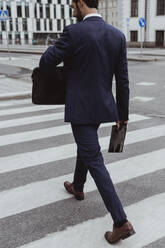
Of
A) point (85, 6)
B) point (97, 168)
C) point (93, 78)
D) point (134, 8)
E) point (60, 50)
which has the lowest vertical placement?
point (97, 168)

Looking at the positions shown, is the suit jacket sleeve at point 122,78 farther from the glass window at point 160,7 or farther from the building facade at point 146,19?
the glass window at point 160,7

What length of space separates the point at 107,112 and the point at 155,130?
3882mm

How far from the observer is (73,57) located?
2.73 metres

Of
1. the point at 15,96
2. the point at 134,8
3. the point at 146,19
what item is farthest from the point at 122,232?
the point at 134,8

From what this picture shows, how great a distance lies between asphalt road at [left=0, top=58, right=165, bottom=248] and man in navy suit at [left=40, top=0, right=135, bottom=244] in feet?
1.16

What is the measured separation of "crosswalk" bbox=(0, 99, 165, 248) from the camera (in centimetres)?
304

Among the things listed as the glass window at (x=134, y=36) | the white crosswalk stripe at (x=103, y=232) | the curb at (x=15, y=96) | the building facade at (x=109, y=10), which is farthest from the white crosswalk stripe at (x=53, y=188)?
the building facade at (x=109, y=10)

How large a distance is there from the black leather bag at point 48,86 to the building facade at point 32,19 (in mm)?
79162

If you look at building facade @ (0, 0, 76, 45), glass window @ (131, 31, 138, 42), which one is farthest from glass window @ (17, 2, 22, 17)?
glass window @ (131, 31, 138, 42)

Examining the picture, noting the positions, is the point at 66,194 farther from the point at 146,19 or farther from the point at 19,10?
the point at 19,10

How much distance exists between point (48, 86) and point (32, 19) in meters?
83.9

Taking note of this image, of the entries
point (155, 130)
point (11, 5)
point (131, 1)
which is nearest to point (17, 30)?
point (11, 5)

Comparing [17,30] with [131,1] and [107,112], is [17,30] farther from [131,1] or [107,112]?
[107,112]

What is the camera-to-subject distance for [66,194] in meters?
3.88
